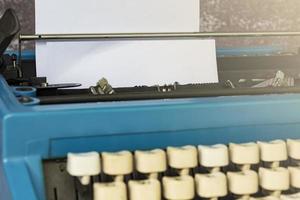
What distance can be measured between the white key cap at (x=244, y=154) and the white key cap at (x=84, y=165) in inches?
8.0

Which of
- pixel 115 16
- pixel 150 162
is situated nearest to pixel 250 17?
pixel 115 16

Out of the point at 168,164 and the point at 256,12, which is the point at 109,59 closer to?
the point at 168,164

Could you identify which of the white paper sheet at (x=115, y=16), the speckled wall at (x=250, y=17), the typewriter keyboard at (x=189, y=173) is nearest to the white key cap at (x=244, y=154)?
the typewriter keyboard at (x=189, y=173)

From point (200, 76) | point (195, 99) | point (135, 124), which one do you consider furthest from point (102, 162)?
point (200, 76)

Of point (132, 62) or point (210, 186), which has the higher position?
point (132, 62)

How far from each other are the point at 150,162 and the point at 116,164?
48 millimetres

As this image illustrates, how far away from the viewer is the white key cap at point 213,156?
838 millimetres

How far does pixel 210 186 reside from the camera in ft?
2.68

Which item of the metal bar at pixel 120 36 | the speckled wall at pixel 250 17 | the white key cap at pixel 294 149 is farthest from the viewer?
the speckled wall at pixel 250 17

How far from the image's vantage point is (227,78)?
4.63ft

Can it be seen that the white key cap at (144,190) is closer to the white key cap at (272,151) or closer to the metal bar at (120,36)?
the white key cap at (272,151)

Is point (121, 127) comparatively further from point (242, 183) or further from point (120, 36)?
point (120, 36)

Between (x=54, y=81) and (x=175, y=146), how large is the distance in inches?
19.7

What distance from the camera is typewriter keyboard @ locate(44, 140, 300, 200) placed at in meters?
Result: 0.79
